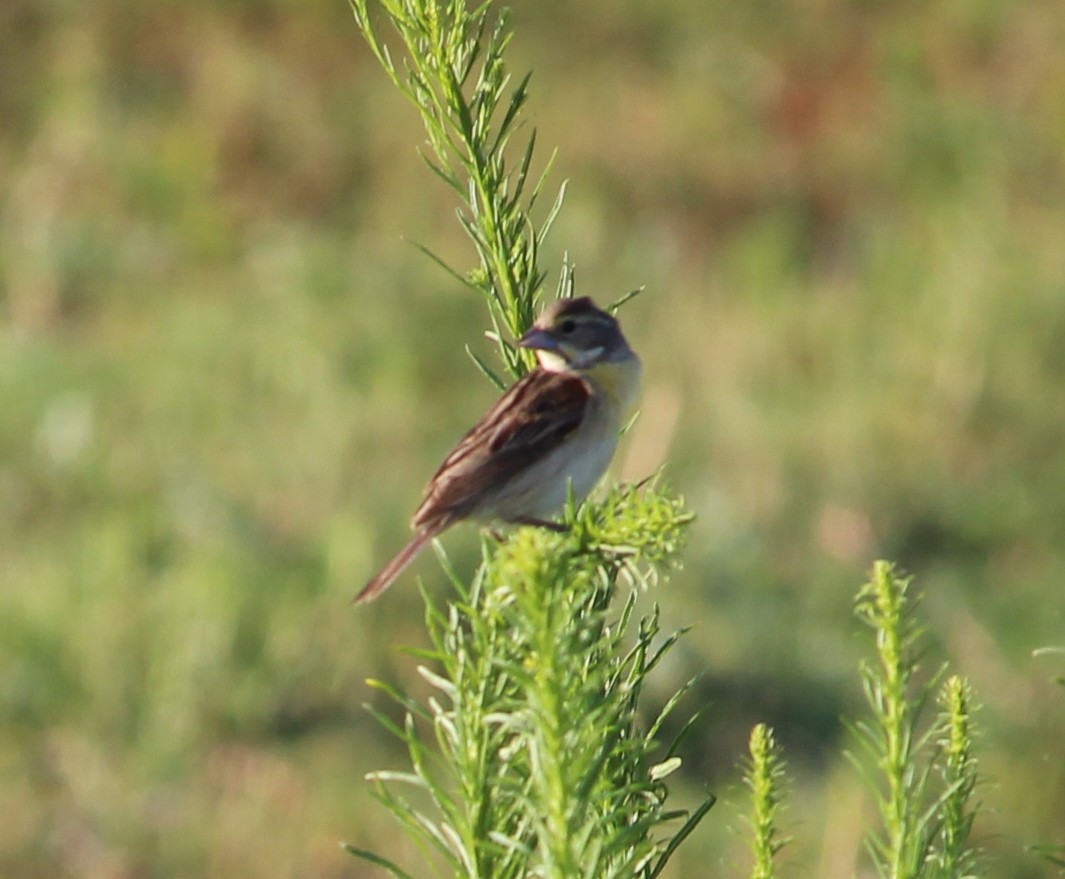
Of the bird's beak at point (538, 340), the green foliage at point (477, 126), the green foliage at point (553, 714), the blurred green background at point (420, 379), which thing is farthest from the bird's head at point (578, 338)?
the green foliage at point (553, 714)

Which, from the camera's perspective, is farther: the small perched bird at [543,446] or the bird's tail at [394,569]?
the small perched bird at [543,446]

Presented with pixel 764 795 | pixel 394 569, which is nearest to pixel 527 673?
pixel 764 795

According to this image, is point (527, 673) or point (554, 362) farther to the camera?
point (554, 362)

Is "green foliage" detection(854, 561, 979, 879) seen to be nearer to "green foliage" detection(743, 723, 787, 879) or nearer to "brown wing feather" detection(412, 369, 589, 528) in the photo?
"green foliage" detection(743, 723, 787, 879)

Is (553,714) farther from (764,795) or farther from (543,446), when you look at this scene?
(543,446)

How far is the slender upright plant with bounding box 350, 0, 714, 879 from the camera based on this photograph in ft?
4.32

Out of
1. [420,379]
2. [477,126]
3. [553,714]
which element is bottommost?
[553,714]

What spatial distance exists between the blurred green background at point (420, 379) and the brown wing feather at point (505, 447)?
0.62 metres

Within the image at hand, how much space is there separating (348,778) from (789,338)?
5291mm

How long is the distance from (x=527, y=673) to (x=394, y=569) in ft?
5.84

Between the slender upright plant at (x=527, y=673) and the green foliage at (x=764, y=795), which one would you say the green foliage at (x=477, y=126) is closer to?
the slender upright plant at (x=527, y=673)

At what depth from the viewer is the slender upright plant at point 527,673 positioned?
1317 millimetres

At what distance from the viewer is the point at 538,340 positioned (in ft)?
7.41

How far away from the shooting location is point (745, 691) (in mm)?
8320
